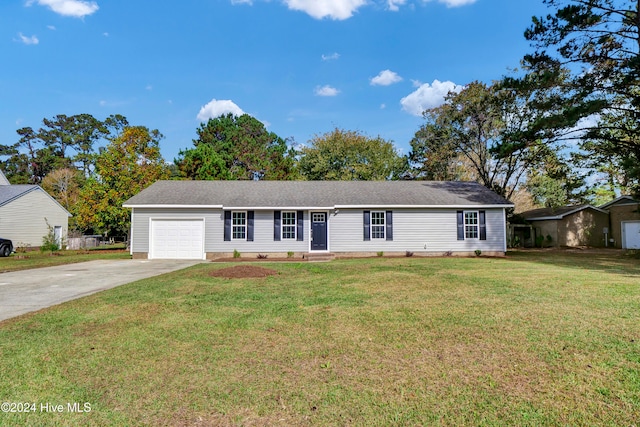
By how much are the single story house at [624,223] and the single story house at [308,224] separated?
13349 millimetres

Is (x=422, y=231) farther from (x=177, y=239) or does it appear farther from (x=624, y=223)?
(x=624, y=223)

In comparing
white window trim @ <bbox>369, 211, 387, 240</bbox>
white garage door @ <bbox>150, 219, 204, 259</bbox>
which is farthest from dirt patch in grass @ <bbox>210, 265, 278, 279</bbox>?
white window trim @ <bbox>369, 211, 387, 240</bbox>

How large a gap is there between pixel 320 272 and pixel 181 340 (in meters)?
6.81

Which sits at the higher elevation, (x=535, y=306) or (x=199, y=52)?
(x=199, y=52)

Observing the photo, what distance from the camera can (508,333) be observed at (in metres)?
4.55

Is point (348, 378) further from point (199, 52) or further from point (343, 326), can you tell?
point (199, 52)

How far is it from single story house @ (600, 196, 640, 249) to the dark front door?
2155cm

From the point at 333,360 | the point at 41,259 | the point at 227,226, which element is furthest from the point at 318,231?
the point at 41,259

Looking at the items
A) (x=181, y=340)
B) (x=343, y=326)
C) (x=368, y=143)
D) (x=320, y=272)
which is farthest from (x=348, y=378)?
(x=368, y=143)

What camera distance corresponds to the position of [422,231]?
18.0m

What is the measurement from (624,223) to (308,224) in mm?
23741

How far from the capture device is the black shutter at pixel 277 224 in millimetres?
17531

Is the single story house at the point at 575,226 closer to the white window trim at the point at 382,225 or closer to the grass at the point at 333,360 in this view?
the white window trim at the point at 382,225

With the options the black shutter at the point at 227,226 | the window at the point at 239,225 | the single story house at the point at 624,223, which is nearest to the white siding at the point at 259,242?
the black shutter at the point at 227,226
